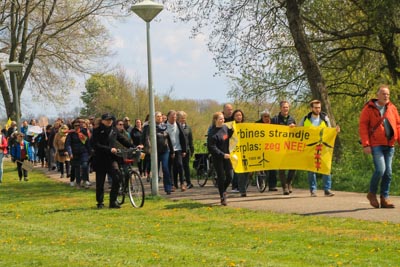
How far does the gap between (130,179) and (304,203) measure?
347 centimetres

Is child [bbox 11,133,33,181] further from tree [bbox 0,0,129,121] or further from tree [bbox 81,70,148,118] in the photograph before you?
tree [bbox 81,70,148,118]

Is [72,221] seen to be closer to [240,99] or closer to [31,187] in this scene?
[31,187]

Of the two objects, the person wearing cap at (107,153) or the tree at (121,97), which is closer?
the person wearing cap at (107,153)

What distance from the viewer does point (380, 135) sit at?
1391 cm

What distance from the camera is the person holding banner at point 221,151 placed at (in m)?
15.8

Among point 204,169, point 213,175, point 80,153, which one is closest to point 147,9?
point 213,175

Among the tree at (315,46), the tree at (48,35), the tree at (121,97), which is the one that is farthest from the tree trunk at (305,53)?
the tree at (121,97)

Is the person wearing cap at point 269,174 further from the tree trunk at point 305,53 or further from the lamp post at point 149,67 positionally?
the tree trunk at point 305,53

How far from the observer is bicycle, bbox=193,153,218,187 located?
21078 mm

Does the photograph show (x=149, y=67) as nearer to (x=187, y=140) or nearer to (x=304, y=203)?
(x=187, y=140)

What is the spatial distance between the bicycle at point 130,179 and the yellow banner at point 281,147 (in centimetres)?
198

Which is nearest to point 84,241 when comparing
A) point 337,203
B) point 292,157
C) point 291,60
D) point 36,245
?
point 36,245

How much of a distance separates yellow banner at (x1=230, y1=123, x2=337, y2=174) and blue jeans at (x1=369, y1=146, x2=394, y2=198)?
2.95m

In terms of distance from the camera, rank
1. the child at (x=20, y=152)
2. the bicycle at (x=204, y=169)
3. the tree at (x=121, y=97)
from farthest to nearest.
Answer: the tree at (x=121, y=97) < the child at (x=20, y=152) < the bicycle at (x=204, y=169)
